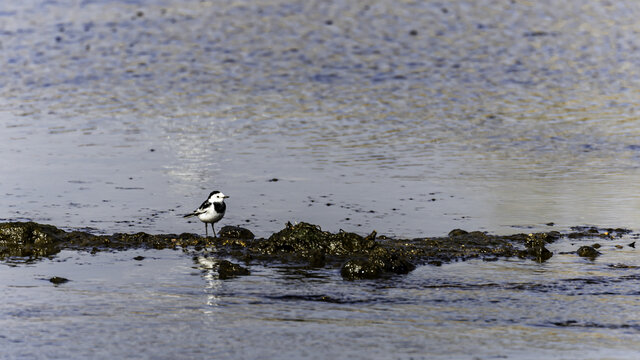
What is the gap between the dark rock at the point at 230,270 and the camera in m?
11.2

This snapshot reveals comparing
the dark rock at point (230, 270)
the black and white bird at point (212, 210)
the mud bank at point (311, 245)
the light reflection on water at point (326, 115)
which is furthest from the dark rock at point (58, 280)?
the black and white bird at point (212, 210)

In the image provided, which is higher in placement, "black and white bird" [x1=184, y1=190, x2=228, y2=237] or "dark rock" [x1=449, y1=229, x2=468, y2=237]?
"black and white bird" [x1=184, y1=190, x2=228, y2=237]

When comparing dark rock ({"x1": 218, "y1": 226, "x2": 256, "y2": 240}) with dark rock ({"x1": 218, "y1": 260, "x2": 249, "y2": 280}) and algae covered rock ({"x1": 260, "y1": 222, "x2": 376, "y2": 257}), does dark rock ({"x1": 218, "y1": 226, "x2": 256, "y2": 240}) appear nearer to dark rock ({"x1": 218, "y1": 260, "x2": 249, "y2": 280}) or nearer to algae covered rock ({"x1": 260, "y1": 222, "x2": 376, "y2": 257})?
algae covered rock ({"x1": 260, "y1": 222, "x2": 376, "y2": 257})

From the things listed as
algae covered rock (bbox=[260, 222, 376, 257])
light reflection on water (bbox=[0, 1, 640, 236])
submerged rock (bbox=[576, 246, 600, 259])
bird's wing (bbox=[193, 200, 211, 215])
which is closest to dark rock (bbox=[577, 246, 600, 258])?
submerged rock (bbox=[576, 246, 600, 259])

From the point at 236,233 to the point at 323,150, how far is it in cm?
554

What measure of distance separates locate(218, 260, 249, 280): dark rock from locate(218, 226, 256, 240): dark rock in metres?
1.27

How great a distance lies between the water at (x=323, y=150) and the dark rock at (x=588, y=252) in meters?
0.30

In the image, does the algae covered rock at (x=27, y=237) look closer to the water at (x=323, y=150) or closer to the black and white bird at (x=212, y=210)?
the water at (x=323, y=150)

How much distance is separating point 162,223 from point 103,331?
441cm

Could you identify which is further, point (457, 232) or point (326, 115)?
point (326, 115)

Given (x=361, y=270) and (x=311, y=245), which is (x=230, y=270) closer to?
(x=311, y=245)

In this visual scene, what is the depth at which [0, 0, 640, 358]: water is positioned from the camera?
941 centimetres

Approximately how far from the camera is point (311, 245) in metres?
12.0

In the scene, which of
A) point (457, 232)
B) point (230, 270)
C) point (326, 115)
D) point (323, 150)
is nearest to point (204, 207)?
point (230, 270)
